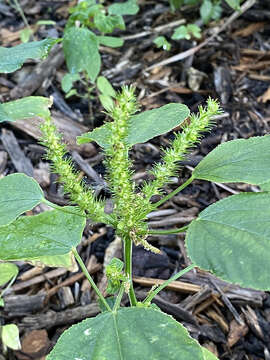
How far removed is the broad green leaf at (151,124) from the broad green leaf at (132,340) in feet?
1.43

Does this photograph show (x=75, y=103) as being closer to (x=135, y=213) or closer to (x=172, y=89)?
(x=172, y=89)

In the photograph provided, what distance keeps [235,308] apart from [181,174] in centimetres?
75

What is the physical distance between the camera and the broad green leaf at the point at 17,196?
1173 mm

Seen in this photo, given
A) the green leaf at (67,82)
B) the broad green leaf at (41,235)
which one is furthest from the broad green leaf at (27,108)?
the green leaf at (67,82)

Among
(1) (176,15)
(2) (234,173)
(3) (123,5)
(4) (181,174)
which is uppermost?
(2) (234,173)

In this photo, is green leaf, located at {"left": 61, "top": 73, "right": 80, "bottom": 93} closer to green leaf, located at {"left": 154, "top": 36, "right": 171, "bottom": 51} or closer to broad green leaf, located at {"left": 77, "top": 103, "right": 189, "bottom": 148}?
green leaf, located at {"left": 154, "top": 36, "right": 171, "bottom": 51}

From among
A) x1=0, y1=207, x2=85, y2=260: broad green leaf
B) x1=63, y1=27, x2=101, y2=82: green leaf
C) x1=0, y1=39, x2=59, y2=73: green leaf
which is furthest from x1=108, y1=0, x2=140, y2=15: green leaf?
x1=0, y1=207, x2=85, y2=260: broad green leaf

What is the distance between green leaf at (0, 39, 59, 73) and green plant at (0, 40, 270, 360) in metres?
0.25

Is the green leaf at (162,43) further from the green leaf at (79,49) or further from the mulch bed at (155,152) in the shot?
the green leaf at (79,49)

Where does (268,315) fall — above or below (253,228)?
below

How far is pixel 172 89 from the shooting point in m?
2.99

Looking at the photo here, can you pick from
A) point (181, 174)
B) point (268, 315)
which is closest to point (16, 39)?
point (181, 174)

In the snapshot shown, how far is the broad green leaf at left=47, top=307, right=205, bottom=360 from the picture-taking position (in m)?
0.98

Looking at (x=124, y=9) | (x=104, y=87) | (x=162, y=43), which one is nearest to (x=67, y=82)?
(x=104, y=87)
